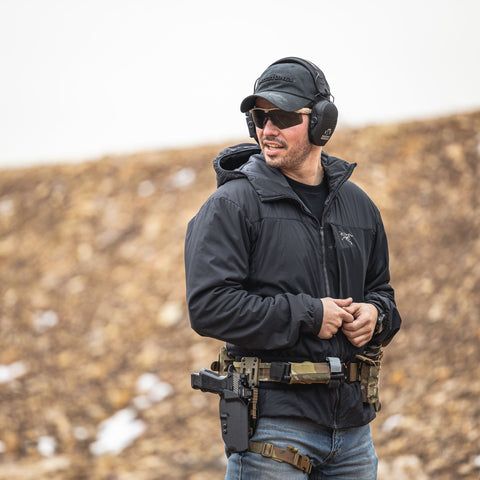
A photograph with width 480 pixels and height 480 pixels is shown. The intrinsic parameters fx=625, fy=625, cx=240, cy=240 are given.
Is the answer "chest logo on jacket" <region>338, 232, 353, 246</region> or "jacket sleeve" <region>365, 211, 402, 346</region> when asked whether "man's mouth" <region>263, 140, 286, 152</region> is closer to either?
"chest logo on jacket" <region>338, 232, 353, 246</region>

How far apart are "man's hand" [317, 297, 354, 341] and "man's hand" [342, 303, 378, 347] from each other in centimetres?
3

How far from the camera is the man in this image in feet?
7.80

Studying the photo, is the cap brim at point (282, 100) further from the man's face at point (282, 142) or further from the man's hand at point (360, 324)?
the man's hand at point (360, 324)

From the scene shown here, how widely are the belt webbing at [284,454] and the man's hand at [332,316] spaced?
1.48 ft

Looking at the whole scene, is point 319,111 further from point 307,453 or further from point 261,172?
point 307,453

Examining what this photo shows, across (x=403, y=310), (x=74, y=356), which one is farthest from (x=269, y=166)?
(x=74, y=356)

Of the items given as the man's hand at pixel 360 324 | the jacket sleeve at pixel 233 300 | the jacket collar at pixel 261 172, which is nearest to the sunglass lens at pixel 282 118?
the jacket collar at pixel 261 172

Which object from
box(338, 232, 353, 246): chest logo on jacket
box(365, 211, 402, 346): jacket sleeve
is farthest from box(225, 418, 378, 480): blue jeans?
box(338, 232, 353, 246): chest logo on jacket

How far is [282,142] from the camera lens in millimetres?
2586

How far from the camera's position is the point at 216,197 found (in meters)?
2.48

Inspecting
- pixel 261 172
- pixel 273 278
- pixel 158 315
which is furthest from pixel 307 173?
pixel 158 315

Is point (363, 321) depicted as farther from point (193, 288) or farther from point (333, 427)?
point (193, 288)

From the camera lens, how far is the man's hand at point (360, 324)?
2.49m

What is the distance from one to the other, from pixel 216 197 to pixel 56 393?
6317mm
